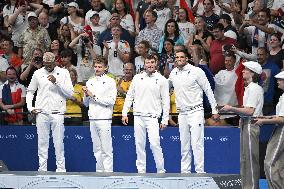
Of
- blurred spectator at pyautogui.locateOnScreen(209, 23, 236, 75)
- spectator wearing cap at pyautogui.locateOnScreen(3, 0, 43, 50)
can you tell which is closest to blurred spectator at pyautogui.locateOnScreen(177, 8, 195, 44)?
blurred spectator at pyautogui.locateOnScreen(209, 23, 236, 75)

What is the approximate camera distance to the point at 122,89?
880 inches

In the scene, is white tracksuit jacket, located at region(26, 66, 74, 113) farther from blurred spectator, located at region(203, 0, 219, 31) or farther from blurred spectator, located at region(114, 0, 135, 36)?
blurred spectator, located at region(203, 0, 219, 31)

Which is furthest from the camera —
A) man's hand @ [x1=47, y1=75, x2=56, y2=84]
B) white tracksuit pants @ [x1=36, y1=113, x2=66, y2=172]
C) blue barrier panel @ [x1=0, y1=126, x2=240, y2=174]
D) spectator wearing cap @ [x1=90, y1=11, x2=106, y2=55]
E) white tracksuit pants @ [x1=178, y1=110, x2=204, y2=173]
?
spectator wearing cap @ [x1=90, y1=11, x2=106, y2=55]

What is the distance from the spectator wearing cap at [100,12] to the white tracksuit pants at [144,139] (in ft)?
17.0

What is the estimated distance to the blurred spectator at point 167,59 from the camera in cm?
2289

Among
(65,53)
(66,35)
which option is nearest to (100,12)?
(66,35)

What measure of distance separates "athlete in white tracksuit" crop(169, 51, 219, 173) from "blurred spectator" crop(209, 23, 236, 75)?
2.54 m

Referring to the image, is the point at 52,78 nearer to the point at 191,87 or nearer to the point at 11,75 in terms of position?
the point at 11,75

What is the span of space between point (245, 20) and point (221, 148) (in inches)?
143

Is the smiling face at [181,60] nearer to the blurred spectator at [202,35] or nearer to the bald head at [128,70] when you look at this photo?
the bald head at [128,70]

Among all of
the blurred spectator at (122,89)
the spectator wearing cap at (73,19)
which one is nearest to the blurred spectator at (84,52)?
the spectator wearing cap at (73,19)

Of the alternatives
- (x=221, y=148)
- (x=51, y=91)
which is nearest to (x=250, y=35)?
(x=221, y=148)

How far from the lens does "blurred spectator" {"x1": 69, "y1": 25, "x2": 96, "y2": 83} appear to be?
2414 cm

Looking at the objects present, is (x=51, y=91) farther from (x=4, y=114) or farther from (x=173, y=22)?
(x=173, y=22)
